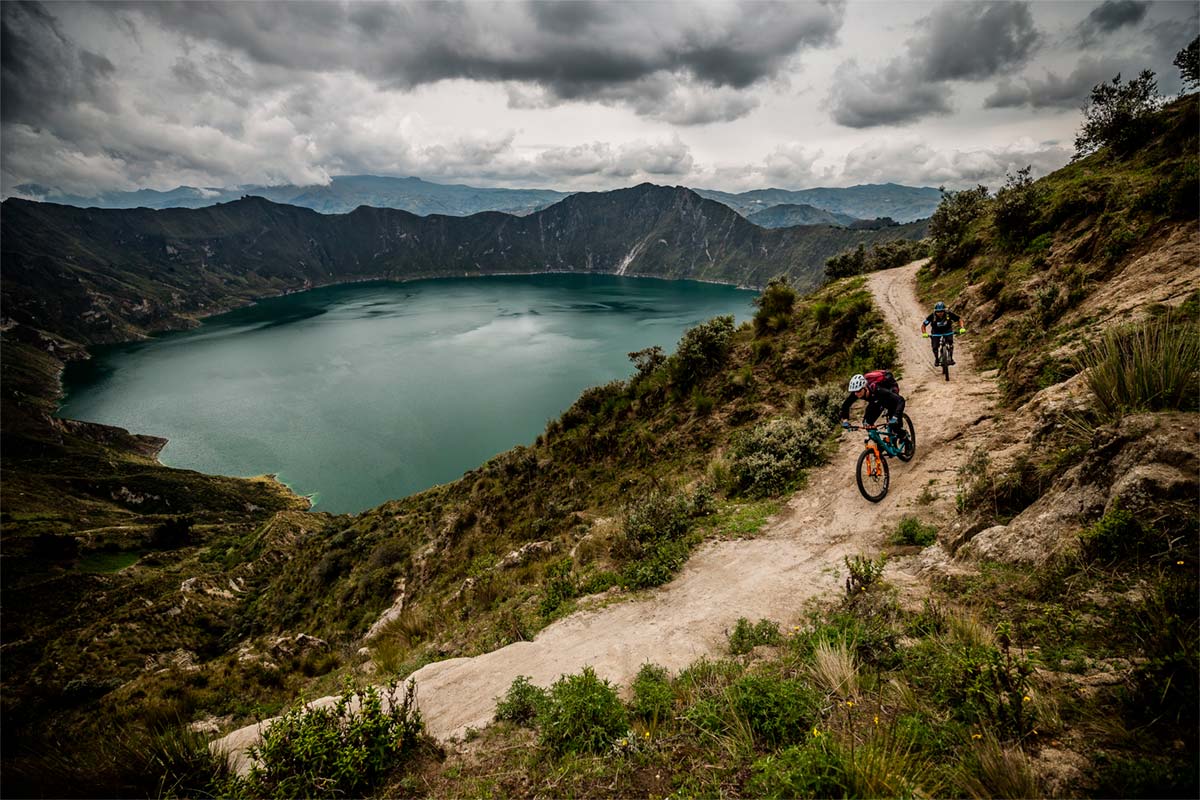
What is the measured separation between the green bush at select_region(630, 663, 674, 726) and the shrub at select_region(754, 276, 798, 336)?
2049 centimetres

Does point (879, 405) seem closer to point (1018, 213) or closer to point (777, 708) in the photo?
point (777, 708)

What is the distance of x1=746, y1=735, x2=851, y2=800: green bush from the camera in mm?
3379

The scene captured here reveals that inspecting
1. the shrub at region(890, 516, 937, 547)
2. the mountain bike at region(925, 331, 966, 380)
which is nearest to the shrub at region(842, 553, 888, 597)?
the shrub at region(890, 516, 937, 547)

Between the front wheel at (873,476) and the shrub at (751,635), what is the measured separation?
184 inches

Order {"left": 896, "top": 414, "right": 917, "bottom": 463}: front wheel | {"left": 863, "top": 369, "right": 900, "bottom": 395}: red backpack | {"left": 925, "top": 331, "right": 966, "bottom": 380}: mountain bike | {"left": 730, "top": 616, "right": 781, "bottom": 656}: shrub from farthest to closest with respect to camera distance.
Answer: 1. {"left": 925, "top": 331, "right": 966, "bottom": 380}: mountain bike
2. {"left": 896, "top": 414, "right": 917, "bottom": 463}: front wheel
3. {"left": 863, "top": 369, "right": 900, "bottom": 395}: red backpack
4. {"left": 730, "top": 616, "right": 781, "bottom": 656}: shrub

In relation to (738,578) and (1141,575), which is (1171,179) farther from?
(738,578)

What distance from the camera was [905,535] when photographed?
8148 millimetres

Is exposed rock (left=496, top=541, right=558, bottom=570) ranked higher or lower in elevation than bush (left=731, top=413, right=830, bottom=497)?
lower

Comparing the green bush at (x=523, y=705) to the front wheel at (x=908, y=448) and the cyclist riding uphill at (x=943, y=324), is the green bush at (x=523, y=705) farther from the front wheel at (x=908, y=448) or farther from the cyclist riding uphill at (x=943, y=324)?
the cyclist riding uphill at (x=943, y=324)

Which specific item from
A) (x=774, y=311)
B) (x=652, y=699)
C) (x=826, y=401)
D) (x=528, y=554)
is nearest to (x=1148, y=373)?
(x=652, y=699)

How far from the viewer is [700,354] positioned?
75.4 ft

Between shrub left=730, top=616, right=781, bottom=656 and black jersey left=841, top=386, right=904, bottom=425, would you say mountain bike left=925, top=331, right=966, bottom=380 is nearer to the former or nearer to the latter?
black jersey left=841, top=386, right=904, bottom=425

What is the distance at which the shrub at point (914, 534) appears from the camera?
308 inches

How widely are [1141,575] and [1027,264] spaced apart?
1829cm
